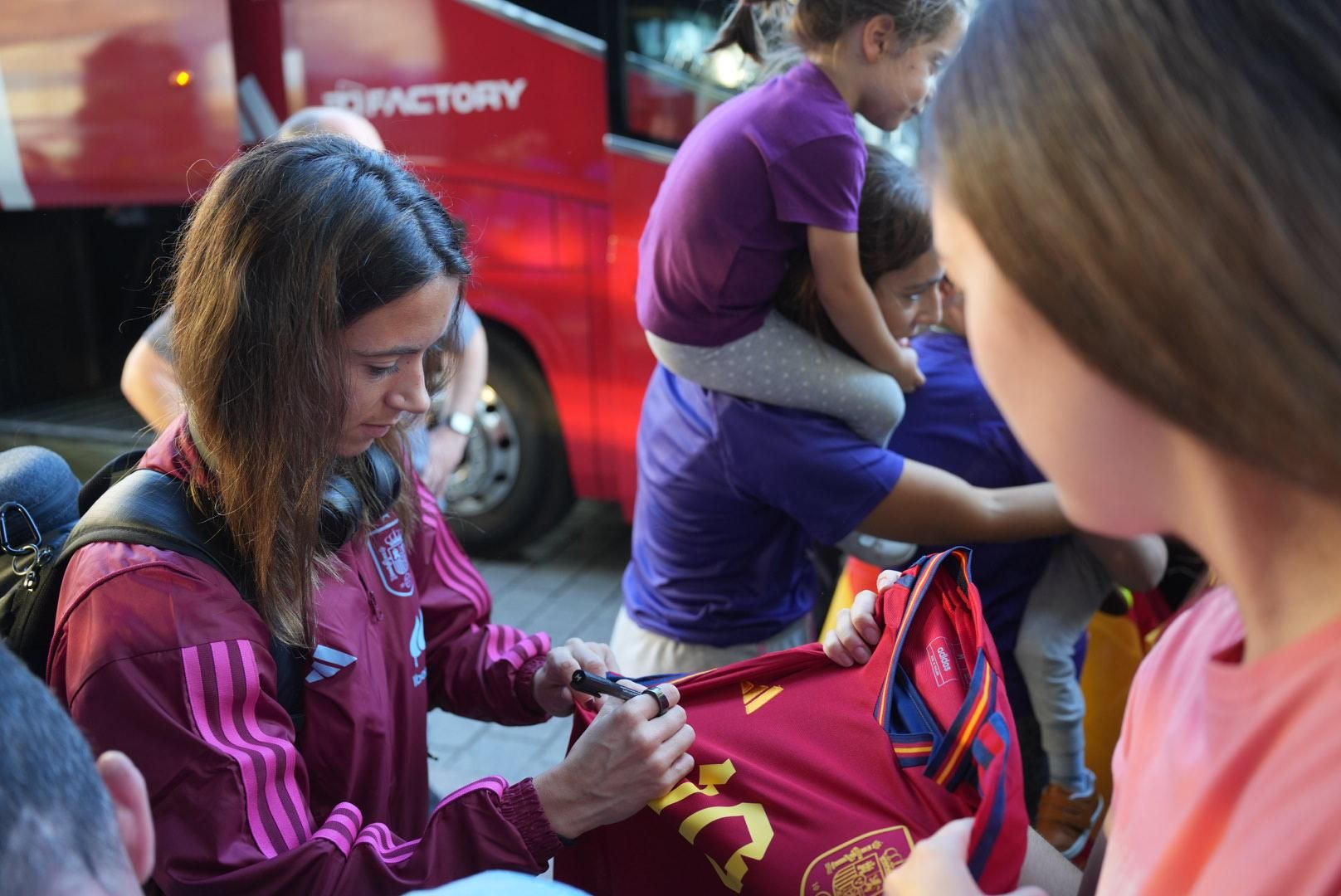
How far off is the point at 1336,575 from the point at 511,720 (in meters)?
1.34

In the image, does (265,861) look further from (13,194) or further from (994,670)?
(13,194)

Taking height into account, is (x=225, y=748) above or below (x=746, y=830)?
above

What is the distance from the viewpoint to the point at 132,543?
1232 millimetres

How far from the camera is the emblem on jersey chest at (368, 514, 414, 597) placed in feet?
5.14

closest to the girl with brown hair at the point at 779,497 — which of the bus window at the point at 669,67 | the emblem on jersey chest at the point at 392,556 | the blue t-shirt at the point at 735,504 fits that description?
the blue t-shirt at the point at 735,504

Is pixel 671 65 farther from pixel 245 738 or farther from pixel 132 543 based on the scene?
pixel 245 738

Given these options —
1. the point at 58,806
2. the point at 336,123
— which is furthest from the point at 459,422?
the point at 58,806

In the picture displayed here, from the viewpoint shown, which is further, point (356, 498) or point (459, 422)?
point (459, 422)

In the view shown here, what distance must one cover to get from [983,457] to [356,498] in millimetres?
1138

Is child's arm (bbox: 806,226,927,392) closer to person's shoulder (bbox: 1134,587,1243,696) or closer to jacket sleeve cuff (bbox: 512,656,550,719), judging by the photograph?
jacket sleeve cuff (bbox: 512,656,550,719)

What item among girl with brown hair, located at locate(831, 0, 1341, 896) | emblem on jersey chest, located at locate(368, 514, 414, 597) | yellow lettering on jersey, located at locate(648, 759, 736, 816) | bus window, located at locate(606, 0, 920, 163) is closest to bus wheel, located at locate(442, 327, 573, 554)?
bus window, located at locate(606, 0, 920, 163)

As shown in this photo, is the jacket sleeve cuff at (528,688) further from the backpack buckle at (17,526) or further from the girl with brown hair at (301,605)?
the backpack buckle at (17,526)

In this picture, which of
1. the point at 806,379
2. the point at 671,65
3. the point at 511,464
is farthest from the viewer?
the point at 511,464

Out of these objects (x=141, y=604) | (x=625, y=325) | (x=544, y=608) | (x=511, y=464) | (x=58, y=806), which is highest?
(x=58, y=806)
